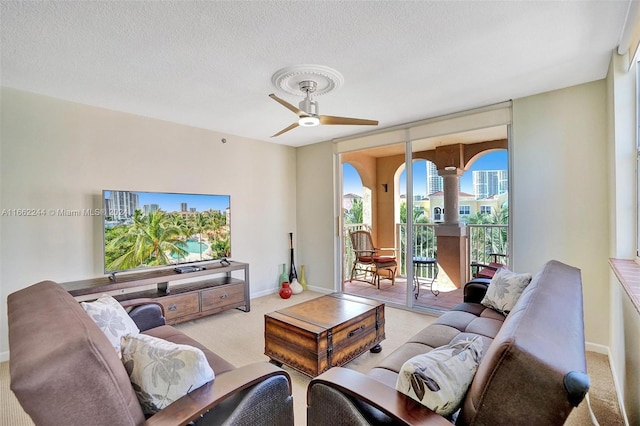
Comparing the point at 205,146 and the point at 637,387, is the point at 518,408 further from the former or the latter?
the point at 205,146

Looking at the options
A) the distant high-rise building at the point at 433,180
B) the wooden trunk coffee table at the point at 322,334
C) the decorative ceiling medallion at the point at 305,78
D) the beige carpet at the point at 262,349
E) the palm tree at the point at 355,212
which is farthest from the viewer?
the palm tree at the point at 355,212

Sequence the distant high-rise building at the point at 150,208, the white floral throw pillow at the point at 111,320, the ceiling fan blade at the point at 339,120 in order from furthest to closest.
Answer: the distant high-rise building at the point at 150,208 → the ceiling fan blade at the point at 339,120 → the white floral throw pillow at the point at 111,320

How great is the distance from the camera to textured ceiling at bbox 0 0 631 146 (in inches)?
70.5

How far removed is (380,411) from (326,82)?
2462 mm

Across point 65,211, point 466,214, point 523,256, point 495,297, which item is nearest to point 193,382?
point 495,297

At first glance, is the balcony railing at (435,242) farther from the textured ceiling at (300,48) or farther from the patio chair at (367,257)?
the textured ceiling at (300,48)

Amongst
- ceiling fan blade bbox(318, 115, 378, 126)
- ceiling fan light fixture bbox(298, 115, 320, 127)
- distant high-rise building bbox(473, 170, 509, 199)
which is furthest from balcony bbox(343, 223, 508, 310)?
ceiling fan light fixture bbox(298, 115, 320, 127)

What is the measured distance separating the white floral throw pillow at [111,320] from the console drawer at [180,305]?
166 centimetres

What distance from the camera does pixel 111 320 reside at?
1.61 m

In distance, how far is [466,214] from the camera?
4.24m

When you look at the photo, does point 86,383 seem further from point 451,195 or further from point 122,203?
point 451,195

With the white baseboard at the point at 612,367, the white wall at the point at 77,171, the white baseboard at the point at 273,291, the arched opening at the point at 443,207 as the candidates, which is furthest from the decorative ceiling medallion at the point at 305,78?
the white baseboard at the point at 273,291

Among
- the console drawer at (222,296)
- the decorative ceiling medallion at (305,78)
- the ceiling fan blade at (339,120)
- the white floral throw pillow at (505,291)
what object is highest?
the decorative ceiling medallion at (305,78)

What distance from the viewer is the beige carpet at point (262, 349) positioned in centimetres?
197
